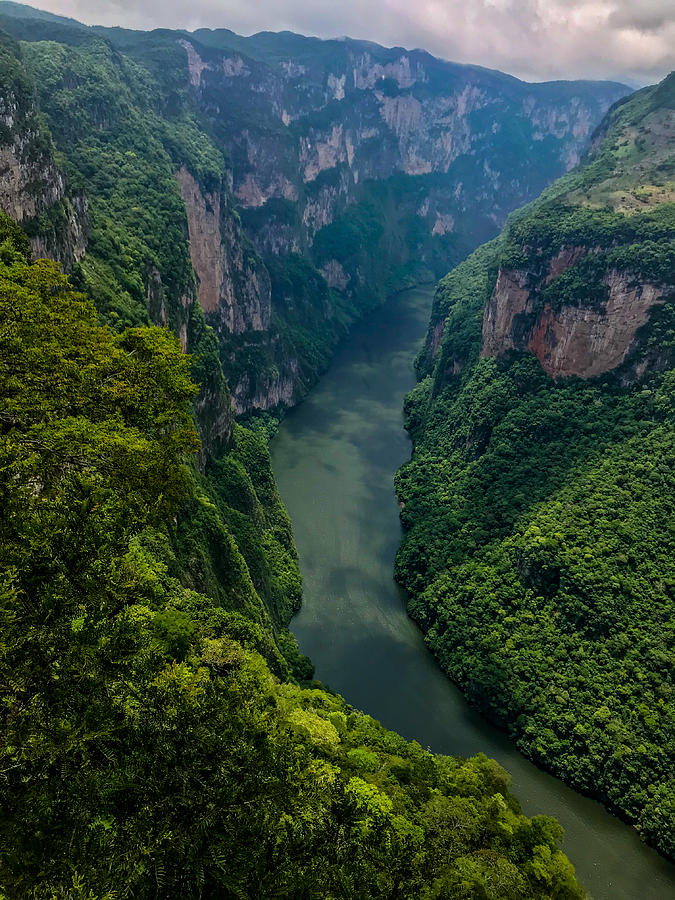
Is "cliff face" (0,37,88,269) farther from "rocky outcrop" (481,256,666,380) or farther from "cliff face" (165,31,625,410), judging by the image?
"rocky outcrop" (481,256,666,380)

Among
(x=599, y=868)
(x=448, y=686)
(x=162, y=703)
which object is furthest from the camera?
(x=448, y=686)

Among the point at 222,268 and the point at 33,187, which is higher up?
the point at 33,187

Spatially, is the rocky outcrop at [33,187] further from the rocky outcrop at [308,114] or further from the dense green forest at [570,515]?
the rocky outcrop at [308,114]

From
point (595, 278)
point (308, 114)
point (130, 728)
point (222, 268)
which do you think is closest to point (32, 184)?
point (130, 728)

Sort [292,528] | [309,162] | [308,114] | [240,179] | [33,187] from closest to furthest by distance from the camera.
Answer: [33,187]
[292,528]
[240,179]
[309,162]
[308,114]

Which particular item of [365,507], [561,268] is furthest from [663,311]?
[365,507]

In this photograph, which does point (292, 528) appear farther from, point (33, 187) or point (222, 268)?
point (222, 268)

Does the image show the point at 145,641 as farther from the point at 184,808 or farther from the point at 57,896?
the point at 57,896

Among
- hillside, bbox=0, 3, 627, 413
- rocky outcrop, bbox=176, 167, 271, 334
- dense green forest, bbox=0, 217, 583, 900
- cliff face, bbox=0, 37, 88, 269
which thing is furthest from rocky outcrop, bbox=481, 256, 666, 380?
dense green forest, bbox=0, 217, 583, 900
